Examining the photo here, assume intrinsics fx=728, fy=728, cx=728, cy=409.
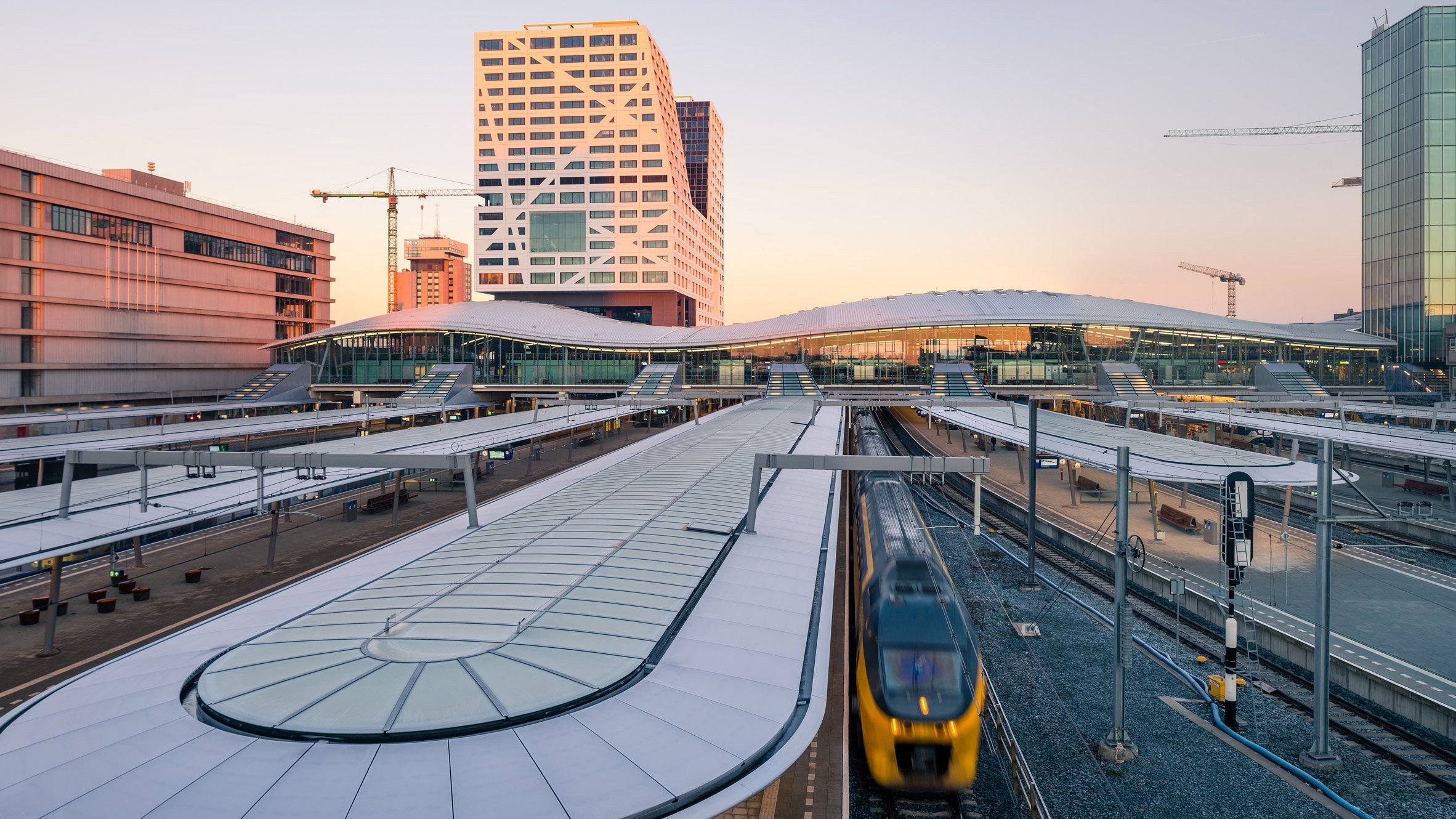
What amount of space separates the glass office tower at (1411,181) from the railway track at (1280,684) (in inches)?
2854

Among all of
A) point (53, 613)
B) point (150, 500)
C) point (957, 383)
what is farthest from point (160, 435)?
point (957, 383)

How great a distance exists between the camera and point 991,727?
585 inches

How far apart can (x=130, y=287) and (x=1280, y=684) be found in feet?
288

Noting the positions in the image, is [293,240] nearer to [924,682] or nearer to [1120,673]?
[924,682]

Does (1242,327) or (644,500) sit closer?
(644,500)

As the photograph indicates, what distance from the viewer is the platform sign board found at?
659 inches

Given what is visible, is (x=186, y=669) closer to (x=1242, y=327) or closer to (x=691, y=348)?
(x=691, y=348)

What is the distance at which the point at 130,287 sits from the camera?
68.3 metres

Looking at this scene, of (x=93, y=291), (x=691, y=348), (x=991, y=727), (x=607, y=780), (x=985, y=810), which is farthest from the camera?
(x=691, y=348)

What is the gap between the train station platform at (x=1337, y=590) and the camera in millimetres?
17250

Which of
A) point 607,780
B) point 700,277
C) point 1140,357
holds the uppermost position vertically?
point 700,277

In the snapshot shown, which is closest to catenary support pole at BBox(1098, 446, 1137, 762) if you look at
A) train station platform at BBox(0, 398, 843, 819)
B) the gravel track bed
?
the gravel track bed

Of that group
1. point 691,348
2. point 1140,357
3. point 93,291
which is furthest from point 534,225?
point 1140,357

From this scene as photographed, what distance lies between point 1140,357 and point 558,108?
3673 inches
